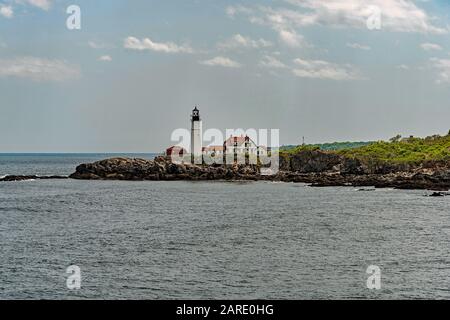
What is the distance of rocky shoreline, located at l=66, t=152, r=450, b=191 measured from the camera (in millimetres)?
90062

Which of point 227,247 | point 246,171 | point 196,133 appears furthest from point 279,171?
point 227,247

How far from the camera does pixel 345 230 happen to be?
42156mm

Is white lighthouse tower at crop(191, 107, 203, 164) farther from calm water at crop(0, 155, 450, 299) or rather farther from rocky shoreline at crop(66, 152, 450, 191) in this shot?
calm water at crop(0, 155, 450, 299)

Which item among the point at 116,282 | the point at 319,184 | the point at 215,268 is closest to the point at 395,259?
the point at 215,268

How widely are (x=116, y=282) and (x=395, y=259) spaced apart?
50.0 feet

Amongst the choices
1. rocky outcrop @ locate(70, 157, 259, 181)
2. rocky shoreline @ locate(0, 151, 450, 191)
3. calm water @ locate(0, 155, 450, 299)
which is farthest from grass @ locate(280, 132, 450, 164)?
calm water @ locate(0, 155, 450, 299)

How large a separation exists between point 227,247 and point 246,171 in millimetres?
66243

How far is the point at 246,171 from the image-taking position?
332 ft

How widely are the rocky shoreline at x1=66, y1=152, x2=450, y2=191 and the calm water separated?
24.7 meters

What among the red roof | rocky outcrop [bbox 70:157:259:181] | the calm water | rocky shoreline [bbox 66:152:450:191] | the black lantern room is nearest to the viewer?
the calm water

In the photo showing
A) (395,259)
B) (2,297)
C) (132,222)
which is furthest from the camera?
(132,222)

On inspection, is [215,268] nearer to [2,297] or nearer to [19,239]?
[2,297]

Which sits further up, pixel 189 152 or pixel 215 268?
pixel 189 152
